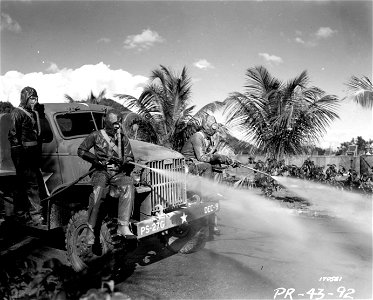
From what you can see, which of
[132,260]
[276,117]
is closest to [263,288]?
[132,260]

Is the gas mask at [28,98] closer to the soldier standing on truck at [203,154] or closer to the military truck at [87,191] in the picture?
the military truck at [87,191]

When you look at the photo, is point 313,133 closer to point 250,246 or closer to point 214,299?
point 250,246

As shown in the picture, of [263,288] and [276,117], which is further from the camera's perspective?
[276,117]

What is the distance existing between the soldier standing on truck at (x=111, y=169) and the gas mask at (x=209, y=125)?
94.8 inches

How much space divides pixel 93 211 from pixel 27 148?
1990 mm

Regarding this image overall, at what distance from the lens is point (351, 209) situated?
9578 millimetres

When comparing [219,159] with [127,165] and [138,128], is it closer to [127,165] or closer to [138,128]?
[127,165]

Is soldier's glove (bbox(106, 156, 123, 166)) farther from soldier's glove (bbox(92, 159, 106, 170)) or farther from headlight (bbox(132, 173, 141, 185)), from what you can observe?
headlight (bbox(132, 173, 141, 185))

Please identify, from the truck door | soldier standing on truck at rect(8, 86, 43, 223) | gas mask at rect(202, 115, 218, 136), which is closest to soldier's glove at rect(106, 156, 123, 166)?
the truck door

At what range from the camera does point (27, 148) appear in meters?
5.64

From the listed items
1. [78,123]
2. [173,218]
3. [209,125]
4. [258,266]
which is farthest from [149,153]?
[258,266]

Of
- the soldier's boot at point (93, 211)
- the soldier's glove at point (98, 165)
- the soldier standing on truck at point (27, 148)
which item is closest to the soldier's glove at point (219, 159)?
the soldier's glove at point (98, 165)

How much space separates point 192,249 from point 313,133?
6.44 m

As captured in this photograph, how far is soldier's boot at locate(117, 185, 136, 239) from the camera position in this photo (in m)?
4.45
